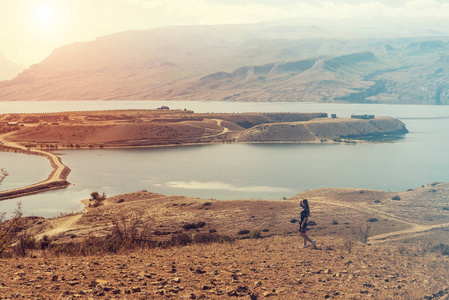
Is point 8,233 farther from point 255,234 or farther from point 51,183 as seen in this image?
point 51,183

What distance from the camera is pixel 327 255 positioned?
17.8 meters

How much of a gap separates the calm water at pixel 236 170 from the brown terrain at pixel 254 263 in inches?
764

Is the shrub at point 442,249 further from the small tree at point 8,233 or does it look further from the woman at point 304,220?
the small tree at point 8,233

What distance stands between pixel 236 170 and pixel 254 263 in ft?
174

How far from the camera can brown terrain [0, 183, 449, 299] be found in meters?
12.3

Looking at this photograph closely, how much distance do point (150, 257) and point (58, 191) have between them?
142 ft

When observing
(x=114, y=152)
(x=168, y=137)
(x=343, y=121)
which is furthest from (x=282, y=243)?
(x=343, y=121)

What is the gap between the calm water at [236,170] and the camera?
5335 centimetres

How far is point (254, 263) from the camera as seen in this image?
53.5ft

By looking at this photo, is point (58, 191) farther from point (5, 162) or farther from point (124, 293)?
point (124, 293)

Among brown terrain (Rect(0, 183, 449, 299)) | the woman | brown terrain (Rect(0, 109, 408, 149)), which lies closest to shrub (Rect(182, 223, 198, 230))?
brown terrain (Rect(0, 183, 449, 299))

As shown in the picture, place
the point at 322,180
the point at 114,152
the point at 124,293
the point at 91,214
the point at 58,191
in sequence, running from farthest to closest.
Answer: the point at 114,152, the point at 322,180, the point at 58,191, the point at 91,214, the point at 124,293

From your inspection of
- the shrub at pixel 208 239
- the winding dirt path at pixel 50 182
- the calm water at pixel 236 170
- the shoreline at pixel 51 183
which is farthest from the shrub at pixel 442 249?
the winding dirt path at pixel 50 182

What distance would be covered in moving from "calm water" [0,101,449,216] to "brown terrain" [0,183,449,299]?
19412 mm
